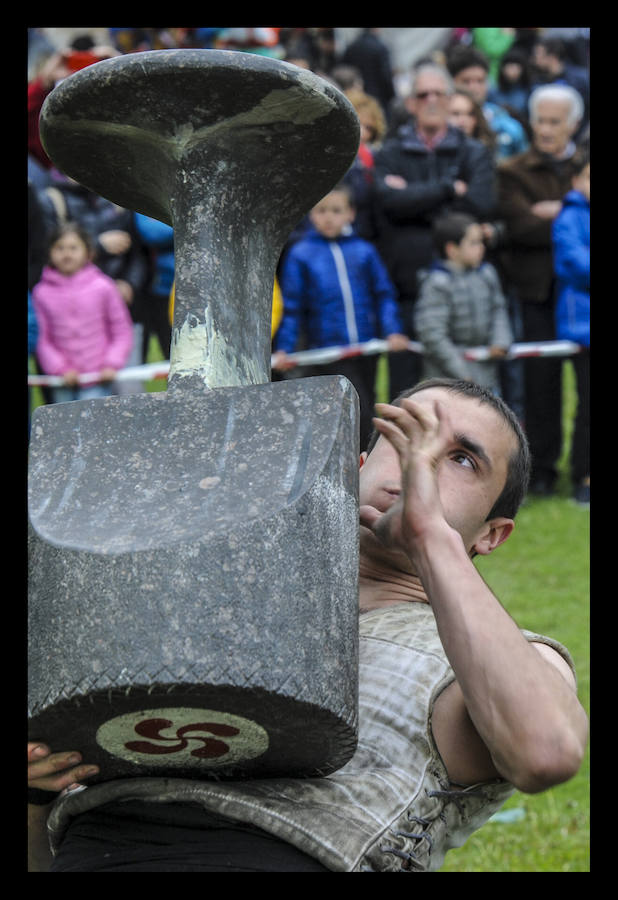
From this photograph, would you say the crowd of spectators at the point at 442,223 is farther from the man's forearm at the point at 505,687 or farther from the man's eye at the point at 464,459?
the man's forearm at the point at 505,687

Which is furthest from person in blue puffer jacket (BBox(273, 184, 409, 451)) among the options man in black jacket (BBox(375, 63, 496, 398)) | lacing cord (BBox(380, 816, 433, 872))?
lacing cord (BBox(380, 816, 433, 872))

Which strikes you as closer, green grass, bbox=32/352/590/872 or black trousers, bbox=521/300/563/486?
green grass, bbox=32/352/590/872

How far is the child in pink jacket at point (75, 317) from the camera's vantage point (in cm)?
755

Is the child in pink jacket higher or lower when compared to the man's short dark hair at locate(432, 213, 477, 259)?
lower

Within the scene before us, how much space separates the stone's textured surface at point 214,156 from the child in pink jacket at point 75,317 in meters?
4.76

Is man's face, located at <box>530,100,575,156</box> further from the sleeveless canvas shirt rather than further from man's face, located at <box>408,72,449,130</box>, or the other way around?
the sleeveless canvas shirt

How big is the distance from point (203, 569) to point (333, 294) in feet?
17.8

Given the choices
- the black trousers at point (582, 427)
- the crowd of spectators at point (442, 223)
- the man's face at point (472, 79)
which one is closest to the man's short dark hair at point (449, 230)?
the crowd of spectators at point (442, 223)

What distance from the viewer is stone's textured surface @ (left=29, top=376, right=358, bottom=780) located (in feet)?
7.17

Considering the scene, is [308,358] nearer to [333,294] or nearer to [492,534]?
[333,294]

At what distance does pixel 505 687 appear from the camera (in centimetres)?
232

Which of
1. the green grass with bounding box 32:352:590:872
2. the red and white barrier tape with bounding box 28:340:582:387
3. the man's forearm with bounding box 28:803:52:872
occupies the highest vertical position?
the red and white barrier tape with bounding box 28:340:582:387

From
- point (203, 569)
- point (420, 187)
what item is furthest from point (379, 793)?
point (420, 187)

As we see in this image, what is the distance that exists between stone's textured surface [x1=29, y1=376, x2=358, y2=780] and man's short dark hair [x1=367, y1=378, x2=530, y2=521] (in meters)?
0.60
